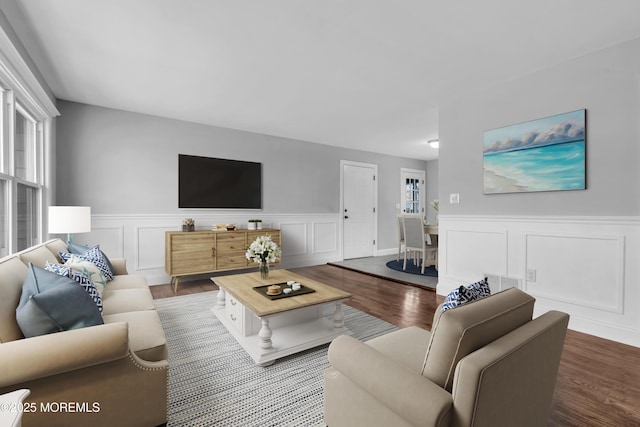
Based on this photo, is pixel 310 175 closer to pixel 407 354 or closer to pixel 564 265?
pixel 564 265

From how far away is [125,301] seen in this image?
6.87ft

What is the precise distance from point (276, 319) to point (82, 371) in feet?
4.43

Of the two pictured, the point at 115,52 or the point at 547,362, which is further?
the point at 115,52

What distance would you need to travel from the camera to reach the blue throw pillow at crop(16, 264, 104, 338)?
124 cm

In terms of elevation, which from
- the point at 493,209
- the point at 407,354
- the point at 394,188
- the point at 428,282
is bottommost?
the point at 428,282

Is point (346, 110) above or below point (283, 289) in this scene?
above

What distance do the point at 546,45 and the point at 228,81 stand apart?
285 centimetres

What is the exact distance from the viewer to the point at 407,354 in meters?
1.40

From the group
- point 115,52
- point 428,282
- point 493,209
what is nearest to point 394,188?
point 428,282

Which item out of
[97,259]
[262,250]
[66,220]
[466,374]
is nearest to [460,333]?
[466,374]

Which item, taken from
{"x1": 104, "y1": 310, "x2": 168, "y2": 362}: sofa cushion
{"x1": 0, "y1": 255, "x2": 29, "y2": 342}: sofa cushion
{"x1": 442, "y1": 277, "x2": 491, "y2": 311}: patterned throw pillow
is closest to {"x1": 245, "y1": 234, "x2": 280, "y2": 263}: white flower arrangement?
{"x1": 104, "y1": 310, "x2": 168, "y2": 362}: sofa cushion

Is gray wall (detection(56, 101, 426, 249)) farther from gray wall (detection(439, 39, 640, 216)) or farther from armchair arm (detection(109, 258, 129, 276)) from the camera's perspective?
gray wall (detection(439, 39, 640, 216))

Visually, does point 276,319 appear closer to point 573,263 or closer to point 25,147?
point 573,263

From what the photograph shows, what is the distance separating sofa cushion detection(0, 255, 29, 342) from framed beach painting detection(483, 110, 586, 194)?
12.2ft
